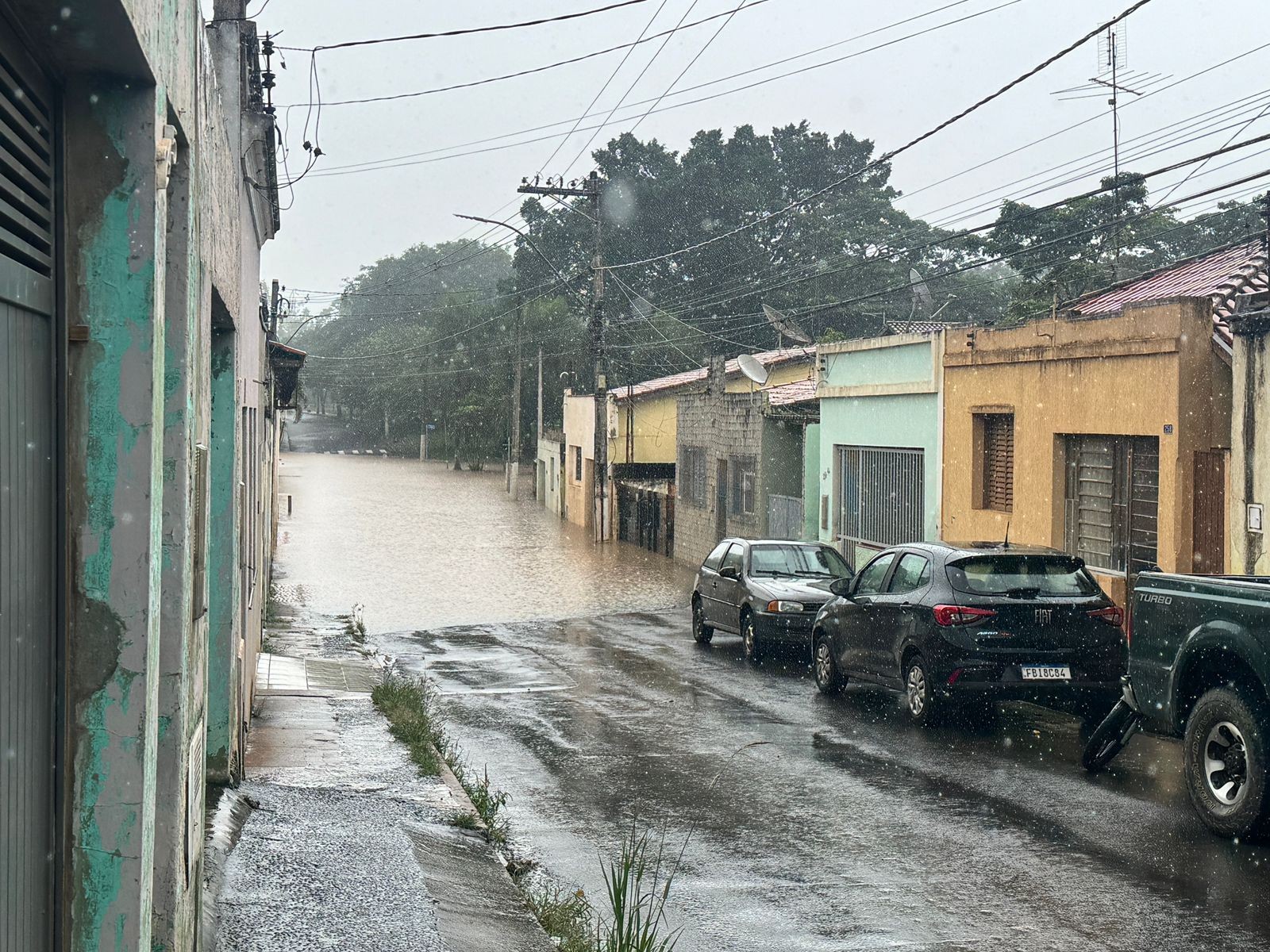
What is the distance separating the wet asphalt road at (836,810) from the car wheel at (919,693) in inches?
6.7

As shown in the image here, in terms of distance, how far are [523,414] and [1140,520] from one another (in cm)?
6593

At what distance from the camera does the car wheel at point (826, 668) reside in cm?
1488

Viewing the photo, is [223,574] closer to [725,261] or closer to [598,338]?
[598,338]

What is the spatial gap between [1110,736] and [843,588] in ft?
15.4

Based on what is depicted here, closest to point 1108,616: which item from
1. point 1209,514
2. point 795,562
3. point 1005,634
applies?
point 1005,634

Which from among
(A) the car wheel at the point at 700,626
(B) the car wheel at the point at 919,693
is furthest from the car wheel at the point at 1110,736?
(A) the car wheel at the point at 700,626

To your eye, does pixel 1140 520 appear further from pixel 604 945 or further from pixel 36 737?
pixel 36 737

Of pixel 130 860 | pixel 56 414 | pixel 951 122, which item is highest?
pixel 951 122

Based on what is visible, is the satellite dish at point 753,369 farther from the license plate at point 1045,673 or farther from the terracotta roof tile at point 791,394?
the license plate at point 1045,673

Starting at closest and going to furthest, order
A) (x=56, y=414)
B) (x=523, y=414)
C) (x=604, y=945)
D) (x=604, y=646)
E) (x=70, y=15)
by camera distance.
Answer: (x=70, y=15), (x=56, y=414), (x=604, y=945), (x=604, y=646), (x=523, y=414)

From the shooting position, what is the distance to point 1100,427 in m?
17.3

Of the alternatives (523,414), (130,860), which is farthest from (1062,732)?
(523,414)

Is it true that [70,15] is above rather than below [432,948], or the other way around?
above

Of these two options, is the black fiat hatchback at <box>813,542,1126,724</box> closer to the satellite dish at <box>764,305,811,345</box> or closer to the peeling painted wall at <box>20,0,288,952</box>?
the peeling painted wall at <box>20,0,288,952</box>
